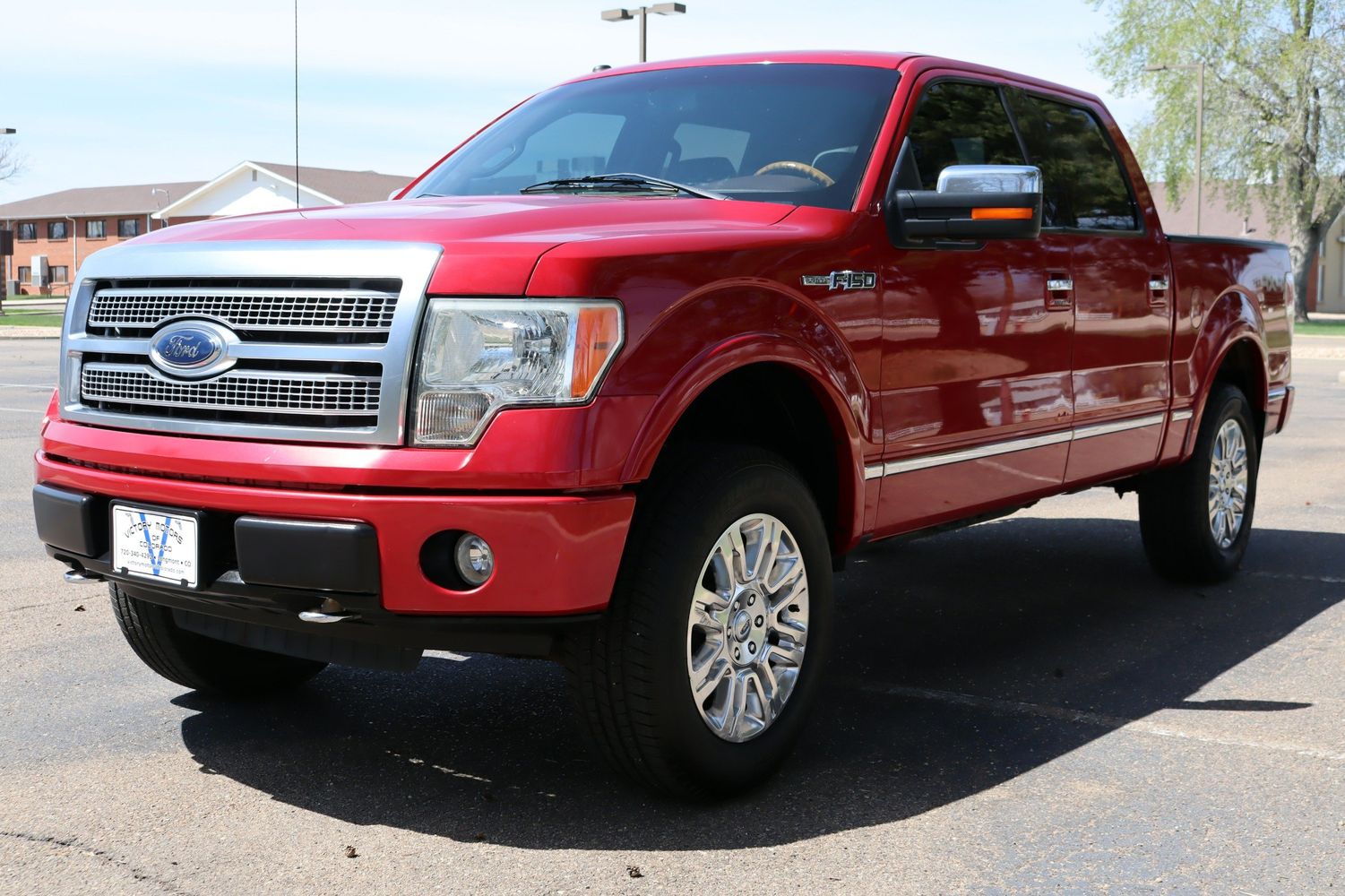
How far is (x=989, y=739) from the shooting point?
4.29m

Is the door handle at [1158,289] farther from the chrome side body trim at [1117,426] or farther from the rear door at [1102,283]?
the chrome side body trim at [1117,426]

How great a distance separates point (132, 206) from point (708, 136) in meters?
80.3

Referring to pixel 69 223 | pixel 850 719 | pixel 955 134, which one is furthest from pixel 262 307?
pixel 69 223

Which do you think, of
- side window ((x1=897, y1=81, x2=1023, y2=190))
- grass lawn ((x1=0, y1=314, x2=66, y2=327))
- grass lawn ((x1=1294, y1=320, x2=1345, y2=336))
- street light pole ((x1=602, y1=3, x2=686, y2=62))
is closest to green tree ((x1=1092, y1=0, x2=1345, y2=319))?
grass lawn ((x1=1294, y1=320, x2=1345, y2=336))

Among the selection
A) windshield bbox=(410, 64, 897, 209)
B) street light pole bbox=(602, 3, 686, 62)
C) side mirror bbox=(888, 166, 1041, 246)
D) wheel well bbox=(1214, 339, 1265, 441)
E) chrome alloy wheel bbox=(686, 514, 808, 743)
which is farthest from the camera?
street light pole bbox=(602, 3, 686, 62)

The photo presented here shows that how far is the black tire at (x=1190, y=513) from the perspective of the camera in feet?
20.9

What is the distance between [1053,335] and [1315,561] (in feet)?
9.49

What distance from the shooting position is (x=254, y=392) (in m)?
3.43

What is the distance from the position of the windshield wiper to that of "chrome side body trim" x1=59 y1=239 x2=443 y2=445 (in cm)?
113

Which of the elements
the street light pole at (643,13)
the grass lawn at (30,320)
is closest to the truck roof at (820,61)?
the street light pole at (643,13)

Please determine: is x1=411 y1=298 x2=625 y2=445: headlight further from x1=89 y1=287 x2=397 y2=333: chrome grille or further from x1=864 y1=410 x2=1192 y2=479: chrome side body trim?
x1=864 y1=410 x2=1192 y2=479: chrome side body trim

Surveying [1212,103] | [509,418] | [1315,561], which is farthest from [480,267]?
[1212,103]

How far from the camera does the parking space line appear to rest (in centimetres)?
423

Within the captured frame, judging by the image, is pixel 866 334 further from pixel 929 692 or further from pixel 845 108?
pixel 929 692
